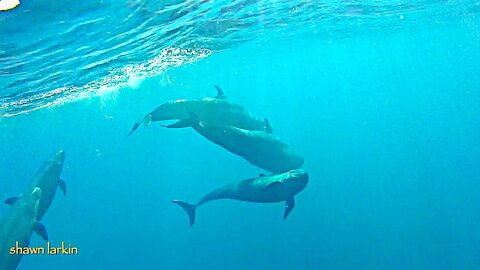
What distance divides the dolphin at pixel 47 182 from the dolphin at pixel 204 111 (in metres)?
2.63

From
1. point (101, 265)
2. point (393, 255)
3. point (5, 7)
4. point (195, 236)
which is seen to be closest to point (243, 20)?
point (5, 7)

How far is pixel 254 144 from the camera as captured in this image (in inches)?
475

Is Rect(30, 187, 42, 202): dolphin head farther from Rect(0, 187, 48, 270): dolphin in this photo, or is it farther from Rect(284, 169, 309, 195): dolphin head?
Rect(284, 169, 309, 195): dolphin head

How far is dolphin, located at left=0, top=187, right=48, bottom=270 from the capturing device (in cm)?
917

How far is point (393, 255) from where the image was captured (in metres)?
30.4

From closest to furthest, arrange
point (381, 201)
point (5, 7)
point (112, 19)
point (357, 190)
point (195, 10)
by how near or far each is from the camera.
A: point (5, 7), point (112, 19), point (195, 10), point (381, 201), point (357, 190)

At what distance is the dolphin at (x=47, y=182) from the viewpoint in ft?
38.0

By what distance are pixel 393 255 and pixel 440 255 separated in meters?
3.49

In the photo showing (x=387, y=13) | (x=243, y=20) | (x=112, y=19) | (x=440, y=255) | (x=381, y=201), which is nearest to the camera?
(x=112, y=19)

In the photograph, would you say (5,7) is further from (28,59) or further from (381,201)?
(381,201)

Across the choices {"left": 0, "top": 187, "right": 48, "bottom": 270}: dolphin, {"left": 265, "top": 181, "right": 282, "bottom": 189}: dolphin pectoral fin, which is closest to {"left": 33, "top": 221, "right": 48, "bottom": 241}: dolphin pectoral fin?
{"left": 0, "top": 187, "right": 48, "bottom": 270}: dolphin

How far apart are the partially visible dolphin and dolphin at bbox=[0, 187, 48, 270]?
4.74m

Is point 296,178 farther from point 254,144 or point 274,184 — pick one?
point 254,144

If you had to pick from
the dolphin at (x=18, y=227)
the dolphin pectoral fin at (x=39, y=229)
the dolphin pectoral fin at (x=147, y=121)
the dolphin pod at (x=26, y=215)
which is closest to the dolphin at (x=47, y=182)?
the dolphin pod at (x=26, y=215)
